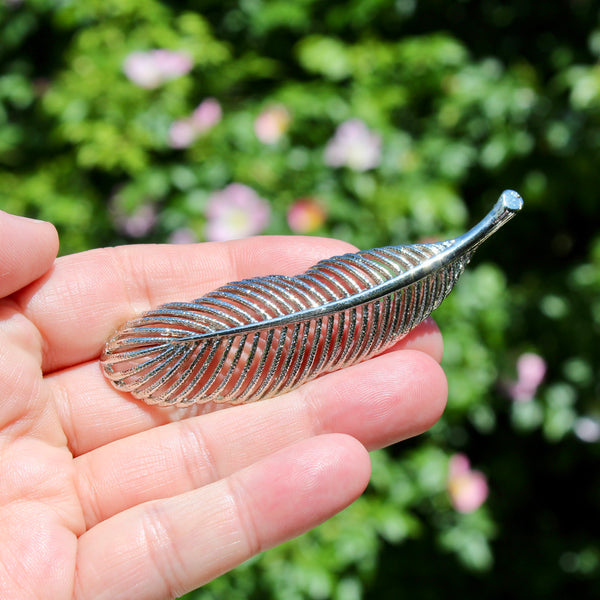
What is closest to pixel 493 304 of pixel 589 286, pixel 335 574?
pixel 589 286

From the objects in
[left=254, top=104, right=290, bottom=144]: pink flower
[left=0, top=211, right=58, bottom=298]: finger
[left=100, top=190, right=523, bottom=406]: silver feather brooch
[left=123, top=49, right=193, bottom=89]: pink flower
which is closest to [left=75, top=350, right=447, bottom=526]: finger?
[left=100, top=190, right=523, bottom=406]: silver feather brooch

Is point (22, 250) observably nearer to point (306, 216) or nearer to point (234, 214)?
point (234, 214)

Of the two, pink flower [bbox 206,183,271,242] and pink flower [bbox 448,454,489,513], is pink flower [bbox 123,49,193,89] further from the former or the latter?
pink flower [bbox 448,454,489,513]

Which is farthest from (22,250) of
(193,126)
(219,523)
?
(193,126)

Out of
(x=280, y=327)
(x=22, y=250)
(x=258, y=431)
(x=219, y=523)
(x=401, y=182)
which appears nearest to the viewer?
(x=219, y=523)

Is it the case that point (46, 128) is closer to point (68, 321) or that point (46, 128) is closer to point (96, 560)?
point (68, 321)

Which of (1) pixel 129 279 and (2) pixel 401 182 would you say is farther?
(2) pixel 401 182
